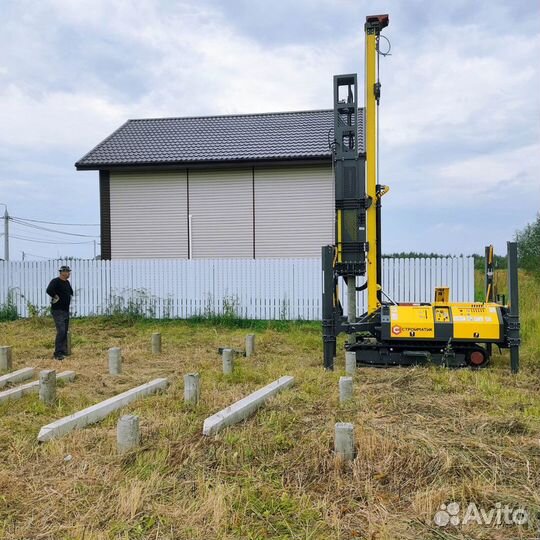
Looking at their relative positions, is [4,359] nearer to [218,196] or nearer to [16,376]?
[16,376]

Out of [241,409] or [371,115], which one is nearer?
[241,409]

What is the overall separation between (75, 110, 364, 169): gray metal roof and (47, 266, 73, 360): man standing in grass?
813 centimetres

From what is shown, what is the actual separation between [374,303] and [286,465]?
4.87 m

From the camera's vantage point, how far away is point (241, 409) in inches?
213

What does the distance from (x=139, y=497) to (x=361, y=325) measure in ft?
16.6

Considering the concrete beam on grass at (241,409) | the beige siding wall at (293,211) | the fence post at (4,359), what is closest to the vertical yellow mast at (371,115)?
the concrete beam on grass at (241,409)

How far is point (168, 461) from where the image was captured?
4.35 meters

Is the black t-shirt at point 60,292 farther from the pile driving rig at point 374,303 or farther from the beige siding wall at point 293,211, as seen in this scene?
the beige siding wall at point 293,211

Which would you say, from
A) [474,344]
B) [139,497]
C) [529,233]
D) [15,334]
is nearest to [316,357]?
[474,344]

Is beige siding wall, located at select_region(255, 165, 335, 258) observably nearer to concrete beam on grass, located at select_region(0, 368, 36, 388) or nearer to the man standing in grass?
the man standing in grass

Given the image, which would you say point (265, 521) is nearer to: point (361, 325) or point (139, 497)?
point (139, 497)

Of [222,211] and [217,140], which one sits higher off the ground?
[217,140]

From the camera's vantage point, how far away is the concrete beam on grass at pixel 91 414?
4930 millimetres

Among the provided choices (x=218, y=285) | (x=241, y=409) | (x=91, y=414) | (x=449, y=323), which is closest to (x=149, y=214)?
(x=218, y=285)
